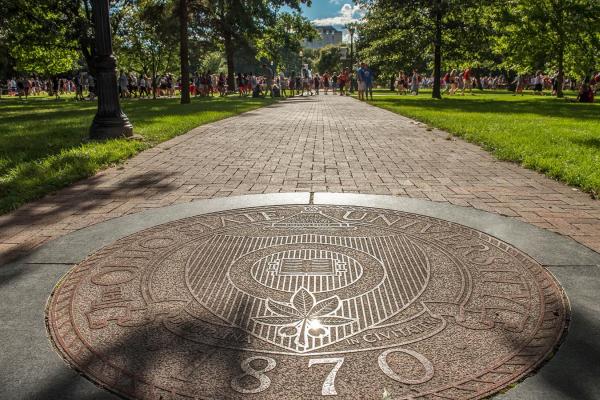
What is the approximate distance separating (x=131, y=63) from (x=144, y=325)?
42.1 meters

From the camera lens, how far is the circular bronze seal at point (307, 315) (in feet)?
6.13

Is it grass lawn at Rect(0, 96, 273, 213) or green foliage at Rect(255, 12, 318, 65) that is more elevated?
green foliage at Rect(255, 12, 318, 65)

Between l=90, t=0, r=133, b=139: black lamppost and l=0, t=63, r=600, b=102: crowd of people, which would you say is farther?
l=0, t=63, r=600, b=102: crowd of people

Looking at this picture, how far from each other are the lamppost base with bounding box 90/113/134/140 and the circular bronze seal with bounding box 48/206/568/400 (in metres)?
5.91

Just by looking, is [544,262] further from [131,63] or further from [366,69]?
[131,63]

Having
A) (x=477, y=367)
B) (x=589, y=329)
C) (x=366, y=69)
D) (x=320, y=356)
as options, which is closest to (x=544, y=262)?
(x=589, y=329)

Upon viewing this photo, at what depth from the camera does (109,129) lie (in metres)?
8.77

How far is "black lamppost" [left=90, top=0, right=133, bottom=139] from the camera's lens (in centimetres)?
854

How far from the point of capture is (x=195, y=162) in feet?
22.4

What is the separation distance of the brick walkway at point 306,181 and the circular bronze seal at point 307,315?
1041 mm

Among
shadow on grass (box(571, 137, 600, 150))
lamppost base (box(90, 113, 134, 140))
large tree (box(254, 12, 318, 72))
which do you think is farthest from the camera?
large tree (box(254, 12, 318, 72))

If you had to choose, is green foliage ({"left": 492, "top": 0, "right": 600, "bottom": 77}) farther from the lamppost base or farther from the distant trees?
the lamppost base

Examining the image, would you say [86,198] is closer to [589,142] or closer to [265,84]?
[589,142]

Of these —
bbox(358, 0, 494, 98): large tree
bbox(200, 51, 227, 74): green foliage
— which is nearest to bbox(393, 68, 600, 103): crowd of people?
bbox(358, 0, 494, 98): large tree
